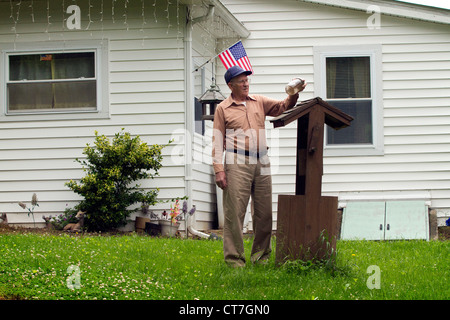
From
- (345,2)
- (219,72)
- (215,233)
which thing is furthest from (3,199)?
(345,2)

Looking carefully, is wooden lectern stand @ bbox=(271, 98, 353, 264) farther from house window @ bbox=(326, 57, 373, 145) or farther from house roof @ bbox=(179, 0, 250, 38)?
house window @ bbox=(326, 57, 373, 145)

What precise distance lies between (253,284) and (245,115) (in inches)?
66.4

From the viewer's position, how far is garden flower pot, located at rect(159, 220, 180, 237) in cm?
964

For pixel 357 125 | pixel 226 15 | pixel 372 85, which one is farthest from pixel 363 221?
pixel 226 15

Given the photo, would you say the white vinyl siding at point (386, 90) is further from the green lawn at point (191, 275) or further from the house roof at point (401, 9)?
the green lawn at point (191, 275)

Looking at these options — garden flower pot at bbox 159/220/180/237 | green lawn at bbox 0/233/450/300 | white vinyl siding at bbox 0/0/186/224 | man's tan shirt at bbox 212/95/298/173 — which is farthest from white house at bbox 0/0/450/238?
man's tan shirt at bbox 212/95/298/173

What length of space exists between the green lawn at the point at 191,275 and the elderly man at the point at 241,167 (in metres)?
0.23

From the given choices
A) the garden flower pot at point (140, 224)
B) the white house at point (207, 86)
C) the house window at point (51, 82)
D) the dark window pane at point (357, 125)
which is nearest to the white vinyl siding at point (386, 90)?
the white house at point (207, 86)

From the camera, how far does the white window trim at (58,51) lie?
10.2 m

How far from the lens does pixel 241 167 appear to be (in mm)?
6422

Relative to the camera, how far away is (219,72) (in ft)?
36.9

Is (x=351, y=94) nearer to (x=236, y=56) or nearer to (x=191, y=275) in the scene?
(x=236, y=56)
